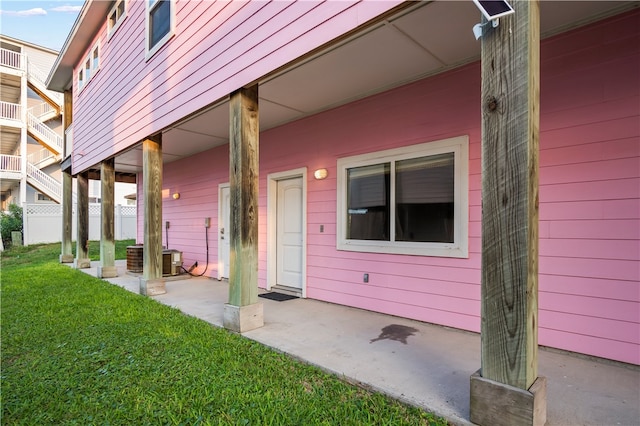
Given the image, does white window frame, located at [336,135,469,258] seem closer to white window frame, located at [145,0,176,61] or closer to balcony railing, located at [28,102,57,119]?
white window frame, located at [145,0,176,61]

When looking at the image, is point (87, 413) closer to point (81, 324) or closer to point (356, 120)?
point (81, 324)

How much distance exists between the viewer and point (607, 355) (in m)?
2.63

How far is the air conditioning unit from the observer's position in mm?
6973

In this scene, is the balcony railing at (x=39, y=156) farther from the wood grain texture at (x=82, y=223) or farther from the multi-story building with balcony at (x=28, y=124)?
the wood grain texture at (x=82, y=223)

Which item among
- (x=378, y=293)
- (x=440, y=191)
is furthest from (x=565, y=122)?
(x=378, y=293)

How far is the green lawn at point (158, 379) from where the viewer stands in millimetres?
1979

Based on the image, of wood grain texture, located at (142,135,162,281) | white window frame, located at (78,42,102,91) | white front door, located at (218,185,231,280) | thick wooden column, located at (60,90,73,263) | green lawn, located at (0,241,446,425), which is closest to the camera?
green lawn, located at (0,241,446,425)

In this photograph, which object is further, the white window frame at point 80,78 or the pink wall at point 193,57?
the white window frame at point 80,78

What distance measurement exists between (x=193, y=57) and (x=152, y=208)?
2.37m

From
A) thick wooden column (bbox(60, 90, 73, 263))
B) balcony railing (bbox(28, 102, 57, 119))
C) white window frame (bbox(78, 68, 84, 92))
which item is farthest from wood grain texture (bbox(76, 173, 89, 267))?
balcony railing (bbox(28, 102, 57, 119))

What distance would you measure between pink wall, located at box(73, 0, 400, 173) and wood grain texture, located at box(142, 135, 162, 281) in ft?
1.02

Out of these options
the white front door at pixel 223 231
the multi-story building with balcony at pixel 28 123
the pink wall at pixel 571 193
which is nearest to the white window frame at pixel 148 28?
the white front door at pixel 223 231

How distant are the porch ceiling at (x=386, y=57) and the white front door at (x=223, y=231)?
192 centimetres

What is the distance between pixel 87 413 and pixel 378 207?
334cm
